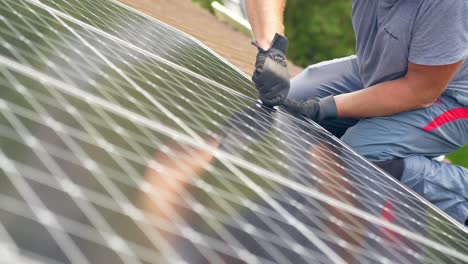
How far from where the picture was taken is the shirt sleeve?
13.3ft

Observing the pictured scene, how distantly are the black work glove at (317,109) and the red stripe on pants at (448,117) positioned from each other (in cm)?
60

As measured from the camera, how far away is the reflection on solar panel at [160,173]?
63.2 inches

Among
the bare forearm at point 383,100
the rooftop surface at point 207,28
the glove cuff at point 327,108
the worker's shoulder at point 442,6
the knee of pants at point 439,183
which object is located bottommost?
the rooftop surface at point 207,28

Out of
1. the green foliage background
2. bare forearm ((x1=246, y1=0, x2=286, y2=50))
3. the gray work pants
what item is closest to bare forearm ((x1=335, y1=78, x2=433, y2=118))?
the gray work pants

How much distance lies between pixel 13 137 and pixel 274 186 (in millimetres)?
1192

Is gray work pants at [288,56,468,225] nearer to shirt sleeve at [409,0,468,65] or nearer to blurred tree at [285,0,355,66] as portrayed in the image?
shirt sleeve at [409,0,468,65]

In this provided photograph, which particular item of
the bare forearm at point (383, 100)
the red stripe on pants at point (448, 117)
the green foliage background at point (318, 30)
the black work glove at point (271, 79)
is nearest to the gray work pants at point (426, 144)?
the red stripe on pants at point (448, 117)

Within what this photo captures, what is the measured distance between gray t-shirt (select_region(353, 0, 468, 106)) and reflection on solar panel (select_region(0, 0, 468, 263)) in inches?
28.4

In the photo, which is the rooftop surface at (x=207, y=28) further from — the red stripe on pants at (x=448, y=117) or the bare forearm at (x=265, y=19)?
the red stripe on pants at (x=448, y=117)

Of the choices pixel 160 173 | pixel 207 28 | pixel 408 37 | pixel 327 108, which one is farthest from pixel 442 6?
pixel 207 28

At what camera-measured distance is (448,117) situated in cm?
486

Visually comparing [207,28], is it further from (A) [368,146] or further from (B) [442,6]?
(B) [442,6]

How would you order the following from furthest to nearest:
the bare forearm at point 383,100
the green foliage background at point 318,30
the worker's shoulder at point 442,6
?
the green foliage background at point 318,30 < the bare forearm at point 383,100 < the worker's shoulder at point 442,6

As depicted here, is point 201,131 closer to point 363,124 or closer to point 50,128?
point 50,128
